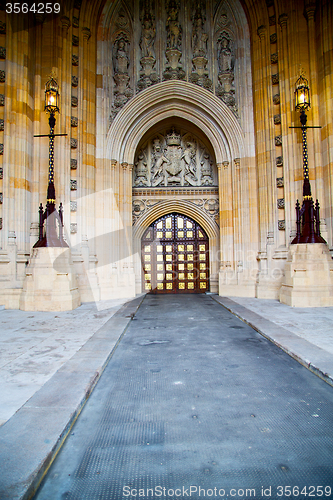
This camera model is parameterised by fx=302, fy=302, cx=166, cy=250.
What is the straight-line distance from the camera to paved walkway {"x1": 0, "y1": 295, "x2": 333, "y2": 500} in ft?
6.05

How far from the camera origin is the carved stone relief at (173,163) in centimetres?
1316

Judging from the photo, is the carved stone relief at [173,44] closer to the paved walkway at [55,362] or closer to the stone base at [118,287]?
the stone base at [118,287]

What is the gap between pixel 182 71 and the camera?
11.9 metres

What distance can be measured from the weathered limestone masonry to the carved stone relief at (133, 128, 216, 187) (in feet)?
0.17

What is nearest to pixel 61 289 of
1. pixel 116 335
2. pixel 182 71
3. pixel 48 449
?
pixel 116 335

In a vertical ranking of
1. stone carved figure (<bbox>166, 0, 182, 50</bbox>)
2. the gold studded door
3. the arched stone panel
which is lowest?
the gold studded door

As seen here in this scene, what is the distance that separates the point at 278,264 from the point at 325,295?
7.51 feet

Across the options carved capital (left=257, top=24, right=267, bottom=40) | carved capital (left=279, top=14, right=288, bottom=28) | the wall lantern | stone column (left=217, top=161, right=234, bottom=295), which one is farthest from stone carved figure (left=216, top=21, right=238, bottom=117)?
the wall lantern

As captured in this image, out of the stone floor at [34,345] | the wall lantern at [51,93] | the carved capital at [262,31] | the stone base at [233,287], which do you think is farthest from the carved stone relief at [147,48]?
the stone floor at [34,345]

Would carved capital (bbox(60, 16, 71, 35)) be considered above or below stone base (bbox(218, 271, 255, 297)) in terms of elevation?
above

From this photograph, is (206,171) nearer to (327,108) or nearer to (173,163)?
(173,163)

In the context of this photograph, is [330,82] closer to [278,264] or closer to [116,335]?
[278,264]

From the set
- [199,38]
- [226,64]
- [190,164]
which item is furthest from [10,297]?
[199,38]

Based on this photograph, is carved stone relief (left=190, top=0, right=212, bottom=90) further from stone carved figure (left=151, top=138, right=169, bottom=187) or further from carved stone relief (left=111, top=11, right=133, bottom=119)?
stone carved figure (left=151, top=138, right=169, bottom=187)
